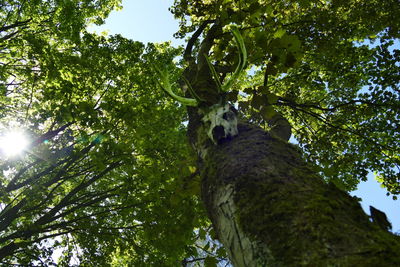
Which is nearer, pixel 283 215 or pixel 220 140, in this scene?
pixel 283 215

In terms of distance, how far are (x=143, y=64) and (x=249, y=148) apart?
288 inches

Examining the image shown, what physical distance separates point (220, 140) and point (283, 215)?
95cm

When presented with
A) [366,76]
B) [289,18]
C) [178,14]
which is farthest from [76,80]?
[366,76]

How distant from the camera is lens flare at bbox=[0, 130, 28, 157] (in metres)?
7.93

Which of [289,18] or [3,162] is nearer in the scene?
[289,18]

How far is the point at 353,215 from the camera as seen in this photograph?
120 centimetres

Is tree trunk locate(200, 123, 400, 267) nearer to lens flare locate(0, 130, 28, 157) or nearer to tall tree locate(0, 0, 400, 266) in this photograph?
tall tree locate(0, 0, 400, 266)

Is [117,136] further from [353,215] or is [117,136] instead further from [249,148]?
[353,215]

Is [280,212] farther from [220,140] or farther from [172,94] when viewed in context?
[172,94]

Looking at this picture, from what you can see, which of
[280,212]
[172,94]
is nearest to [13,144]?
[172,94]

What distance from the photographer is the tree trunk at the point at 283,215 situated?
982 mm

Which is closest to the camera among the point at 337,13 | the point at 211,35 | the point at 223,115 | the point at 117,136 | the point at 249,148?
the point at 249,148

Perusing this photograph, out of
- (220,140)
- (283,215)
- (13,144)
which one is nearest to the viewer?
(283,215)

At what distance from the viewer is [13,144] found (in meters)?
8.24
